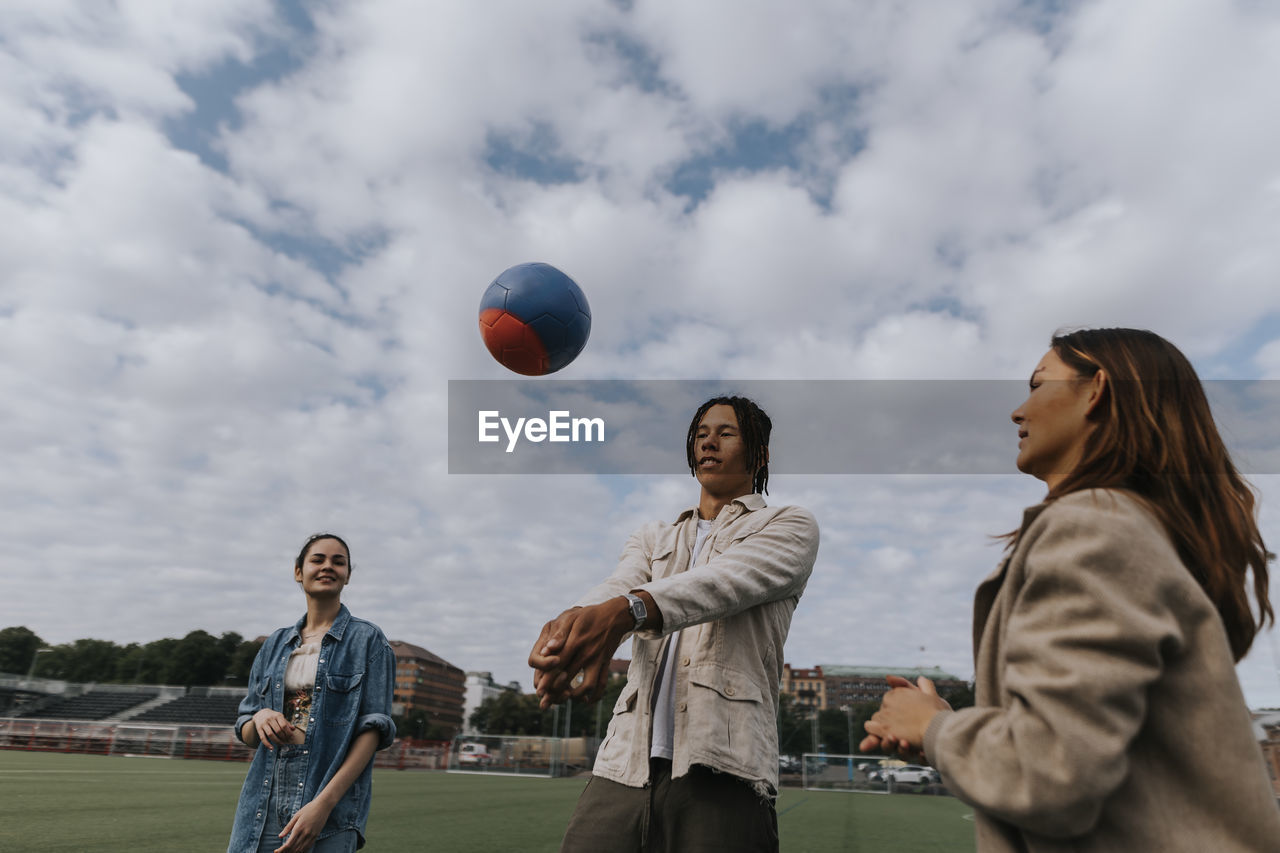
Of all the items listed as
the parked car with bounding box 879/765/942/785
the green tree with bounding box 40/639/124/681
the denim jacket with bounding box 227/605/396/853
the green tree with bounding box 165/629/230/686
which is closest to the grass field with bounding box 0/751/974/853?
the denim jacket with bounding box 227/605/396/853

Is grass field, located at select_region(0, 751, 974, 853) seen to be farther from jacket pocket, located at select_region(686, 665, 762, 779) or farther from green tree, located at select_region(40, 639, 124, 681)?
green tree, located at select_region(40, 639, 124, 681)

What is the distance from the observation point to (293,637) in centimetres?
376

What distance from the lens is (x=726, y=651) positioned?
2.37 meters

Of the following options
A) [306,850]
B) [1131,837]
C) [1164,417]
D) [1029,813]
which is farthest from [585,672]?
[306,850]

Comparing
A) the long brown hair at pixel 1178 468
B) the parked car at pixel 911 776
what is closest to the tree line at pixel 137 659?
the parked car at pixel 911 776

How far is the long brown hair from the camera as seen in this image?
1.51 metres

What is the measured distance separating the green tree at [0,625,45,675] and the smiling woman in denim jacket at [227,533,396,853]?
10383cm

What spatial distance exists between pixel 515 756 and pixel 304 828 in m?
47.8

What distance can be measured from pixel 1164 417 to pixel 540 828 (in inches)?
499

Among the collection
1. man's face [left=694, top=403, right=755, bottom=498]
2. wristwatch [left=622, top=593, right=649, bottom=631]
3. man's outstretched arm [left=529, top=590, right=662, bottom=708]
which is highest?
man's face [left=694, top=403, right=755, bottom=498]

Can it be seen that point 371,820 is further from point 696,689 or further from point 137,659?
point 137,659

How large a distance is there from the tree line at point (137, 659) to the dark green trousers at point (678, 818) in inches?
3674

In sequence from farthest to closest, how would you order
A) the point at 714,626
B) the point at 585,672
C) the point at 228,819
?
1. the point at 228,819
2. the point at 714,626
3. the point at 585,672

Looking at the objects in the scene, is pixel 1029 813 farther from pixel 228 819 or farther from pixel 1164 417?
pixel 228 819
